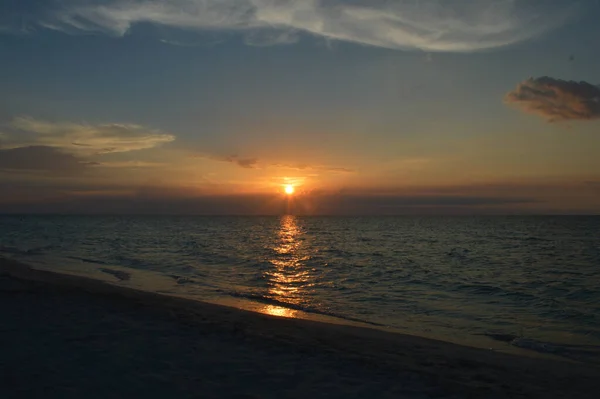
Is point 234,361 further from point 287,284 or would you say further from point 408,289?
point 408,289

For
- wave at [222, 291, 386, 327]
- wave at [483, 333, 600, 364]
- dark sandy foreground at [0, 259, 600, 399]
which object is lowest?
wave at [222, 291, 386, 327]

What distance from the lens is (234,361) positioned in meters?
9.84

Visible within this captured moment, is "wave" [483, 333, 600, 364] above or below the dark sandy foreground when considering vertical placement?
below

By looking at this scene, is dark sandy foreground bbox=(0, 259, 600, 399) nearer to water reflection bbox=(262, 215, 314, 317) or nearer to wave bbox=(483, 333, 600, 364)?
wave bbox=(483, 333, 600, 364)

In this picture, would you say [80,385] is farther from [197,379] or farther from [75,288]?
[75,288]

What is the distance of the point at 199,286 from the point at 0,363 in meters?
14.5

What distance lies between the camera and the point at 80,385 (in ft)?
25.9

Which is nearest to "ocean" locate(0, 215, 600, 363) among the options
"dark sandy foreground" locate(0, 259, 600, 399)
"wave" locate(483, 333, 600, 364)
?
"wave" locate(483, 333, 600, 364)

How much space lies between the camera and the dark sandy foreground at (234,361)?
8.18 metres

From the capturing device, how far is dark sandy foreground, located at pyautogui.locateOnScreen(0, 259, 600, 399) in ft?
26.8

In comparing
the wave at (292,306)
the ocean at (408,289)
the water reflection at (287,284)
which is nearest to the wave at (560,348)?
the ocean at (408,289)

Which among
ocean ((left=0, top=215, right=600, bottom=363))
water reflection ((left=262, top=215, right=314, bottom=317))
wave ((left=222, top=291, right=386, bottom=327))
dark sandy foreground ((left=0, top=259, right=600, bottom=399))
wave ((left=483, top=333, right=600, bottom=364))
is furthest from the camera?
water reflection ((left=262, top=215, right=314, bottom=317))

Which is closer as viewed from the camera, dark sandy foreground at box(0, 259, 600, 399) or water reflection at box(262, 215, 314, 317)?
dark sandy foreground at box(0, 259, 600, 399)

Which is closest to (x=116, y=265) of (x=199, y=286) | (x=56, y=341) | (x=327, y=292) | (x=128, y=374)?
(x=199, y=286)
